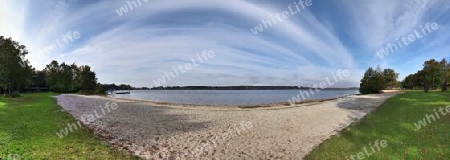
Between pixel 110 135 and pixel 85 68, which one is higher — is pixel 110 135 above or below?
below

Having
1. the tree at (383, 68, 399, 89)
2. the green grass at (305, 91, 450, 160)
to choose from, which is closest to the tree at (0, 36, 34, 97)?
the green grass at (305, 91, 450, 160)

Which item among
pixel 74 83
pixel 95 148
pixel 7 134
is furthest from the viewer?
pixel 74 83

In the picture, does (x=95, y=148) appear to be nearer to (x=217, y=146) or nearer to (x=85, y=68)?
(x=217, y=146)

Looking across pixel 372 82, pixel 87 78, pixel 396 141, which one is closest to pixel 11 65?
pixel 396 141

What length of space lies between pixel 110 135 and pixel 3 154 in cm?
590

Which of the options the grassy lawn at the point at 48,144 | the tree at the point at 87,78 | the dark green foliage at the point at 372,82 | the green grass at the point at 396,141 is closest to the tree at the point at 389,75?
the dark green foliage at the point at 372,82

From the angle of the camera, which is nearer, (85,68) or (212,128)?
(212,128)

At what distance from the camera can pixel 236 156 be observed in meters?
12.0

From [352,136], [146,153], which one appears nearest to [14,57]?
[146,153]

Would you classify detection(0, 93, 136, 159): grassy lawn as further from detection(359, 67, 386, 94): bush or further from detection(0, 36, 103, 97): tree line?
detection(359, 67, 386, 94): bush

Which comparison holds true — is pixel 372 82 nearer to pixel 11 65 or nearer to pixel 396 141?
pixel 396 141

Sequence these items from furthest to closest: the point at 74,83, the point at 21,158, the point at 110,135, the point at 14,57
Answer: the point at 74,83, the point at 14,57, the point at 110,135, the point at 21,158

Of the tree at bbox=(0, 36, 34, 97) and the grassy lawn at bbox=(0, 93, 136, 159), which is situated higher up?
the tree at bbox=(0, 36, 34, 97)

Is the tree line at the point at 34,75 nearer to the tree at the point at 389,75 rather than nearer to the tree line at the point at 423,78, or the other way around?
the tree line at the point at 423,78
